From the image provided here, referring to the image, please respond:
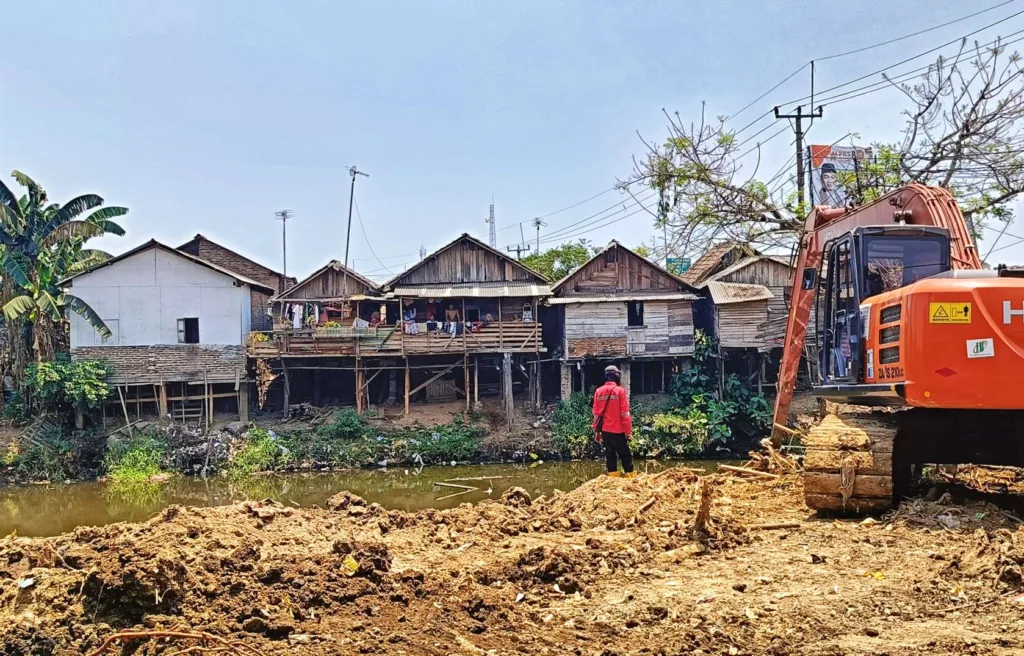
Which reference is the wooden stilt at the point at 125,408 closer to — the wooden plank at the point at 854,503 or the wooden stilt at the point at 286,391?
the wooden stilt at the point at 286,391

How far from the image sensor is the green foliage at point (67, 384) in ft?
81.8

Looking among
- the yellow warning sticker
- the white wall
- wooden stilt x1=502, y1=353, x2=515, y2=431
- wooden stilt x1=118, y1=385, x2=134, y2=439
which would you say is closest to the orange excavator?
the yellow warning sticker

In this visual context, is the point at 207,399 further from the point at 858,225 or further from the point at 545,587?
the point at 545,587

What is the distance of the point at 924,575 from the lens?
5.65 m

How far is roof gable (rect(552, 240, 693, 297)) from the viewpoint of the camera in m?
29.6

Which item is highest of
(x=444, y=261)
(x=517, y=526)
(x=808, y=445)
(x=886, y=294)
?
(x=444, y=261)

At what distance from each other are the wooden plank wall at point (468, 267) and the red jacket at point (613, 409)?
18.6 metres

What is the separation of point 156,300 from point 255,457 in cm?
763

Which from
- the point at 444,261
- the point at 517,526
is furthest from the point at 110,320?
the point at 517,526

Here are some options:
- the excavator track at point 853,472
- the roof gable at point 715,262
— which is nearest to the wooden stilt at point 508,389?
the roof gable at point 715,262

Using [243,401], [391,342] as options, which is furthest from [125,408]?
[391,342]

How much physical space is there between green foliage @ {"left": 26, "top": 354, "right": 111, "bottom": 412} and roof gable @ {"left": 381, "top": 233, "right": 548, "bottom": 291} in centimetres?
1043

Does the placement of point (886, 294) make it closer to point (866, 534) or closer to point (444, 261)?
point (866, 534)

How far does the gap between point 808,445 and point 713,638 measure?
3.90m
